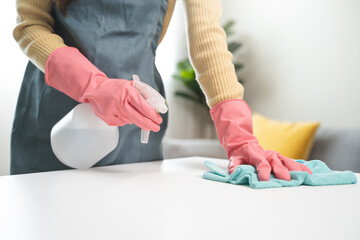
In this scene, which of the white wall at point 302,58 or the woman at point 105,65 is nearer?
the woman at point 105,65

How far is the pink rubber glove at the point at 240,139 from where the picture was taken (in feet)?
2.22

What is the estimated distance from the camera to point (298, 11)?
310 centimetres

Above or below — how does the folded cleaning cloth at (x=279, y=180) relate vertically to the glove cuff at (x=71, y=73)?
below

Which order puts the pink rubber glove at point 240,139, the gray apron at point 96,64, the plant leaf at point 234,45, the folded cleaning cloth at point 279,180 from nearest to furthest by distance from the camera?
the folded cleaning cloth at point 279,180 < the pink rubber glove at point 240,139 < the gray apron at point 96,64 < the plant leaf at point 234,45

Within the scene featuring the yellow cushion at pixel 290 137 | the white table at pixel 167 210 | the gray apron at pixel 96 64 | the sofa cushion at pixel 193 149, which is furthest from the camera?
the sofa cushion at pixel 193 149

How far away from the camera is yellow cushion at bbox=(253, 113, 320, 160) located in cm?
225

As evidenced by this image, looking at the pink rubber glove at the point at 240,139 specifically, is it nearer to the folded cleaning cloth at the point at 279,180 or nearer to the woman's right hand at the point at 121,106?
the folded cleaning cloth at the point at 279,180

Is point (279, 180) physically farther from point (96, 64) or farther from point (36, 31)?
point (36, 31)

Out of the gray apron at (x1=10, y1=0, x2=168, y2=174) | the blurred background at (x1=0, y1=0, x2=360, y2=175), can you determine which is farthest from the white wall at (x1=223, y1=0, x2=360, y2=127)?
the gray apron at (x1=10, y1=0, x2=168, y2=174)

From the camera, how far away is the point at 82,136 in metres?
0.64

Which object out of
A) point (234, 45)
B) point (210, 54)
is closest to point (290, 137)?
point (234, 45)

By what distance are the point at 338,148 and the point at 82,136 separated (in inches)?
75.0

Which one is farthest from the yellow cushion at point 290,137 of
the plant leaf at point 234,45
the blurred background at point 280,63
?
the plant leaf at point 234,45

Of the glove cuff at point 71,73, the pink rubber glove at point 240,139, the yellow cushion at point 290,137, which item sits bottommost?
the yellow cushion at point 290,137
